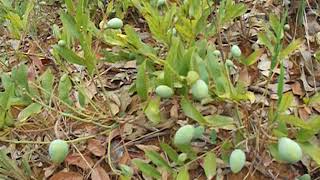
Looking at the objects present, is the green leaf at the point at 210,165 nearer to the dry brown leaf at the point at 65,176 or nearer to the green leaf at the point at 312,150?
the green leaf at the point at 312,150

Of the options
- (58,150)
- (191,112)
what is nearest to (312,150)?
(191,112)

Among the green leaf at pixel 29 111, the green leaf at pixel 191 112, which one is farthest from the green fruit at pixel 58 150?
the green leaf at pixel 191 112

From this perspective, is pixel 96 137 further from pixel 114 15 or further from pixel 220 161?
pixel 114 15

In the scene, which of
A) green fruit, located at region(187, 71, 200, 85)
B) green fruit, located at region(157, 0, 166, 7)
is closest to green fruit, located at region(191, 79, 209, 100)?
green fruit, located at region(187, 71, 200, 85)

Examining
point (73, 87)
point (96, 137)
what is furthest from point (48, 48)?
point (96, 137)

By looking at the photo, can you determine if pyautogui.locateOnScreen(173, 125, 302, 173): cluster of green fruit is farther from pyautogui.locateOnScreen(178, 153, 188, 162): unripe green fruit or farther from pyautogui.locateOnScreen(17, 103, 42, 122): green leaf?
pyautogui.locateOnScreen(17, 103, 42, 122): green leaf
